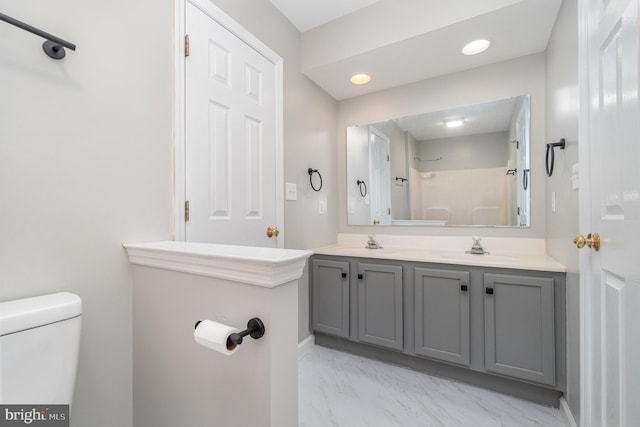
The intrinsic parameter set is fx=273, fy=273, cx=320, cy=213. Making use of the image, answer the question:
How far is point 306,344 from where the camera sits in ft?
7.36

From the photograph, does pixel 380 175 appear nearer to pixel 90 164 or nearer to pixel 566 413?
pixel 566 413

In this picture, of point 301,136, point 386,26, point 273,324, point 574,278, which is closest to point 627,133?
point 574,278

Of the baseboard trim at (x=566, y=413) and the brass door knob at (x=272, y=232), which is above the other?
the brass door knob at (x=272, y=232)

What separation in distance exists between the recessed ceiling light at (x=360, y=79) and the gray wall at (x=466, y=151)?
71 cm

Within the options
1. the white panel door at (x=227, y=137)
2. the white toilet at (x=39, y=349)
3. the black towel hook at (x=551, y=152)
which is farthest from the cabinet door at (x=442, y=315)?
the white toilet at (x=39, y=349)

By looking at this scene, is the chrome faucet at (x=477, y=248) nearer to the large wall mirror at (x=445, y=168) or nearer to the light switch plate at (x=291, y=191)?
the large wall mirror at (x=445, y=168)

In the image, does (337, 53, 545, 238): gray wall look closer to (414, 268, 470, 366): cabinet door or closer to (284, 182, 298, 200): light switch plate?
(414, 268, 470, 366): cabinet door

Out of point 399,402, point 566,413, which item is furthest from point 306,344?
point 566,413

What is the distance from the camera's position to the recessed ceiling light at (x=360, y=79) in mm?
2263

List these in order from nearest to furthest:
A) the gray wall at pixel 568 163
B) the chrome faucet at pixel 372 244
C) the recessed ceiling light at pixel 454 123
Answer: the gray wall at pixel 568 163 → the recessed ceiling light at pixel 454 123 → the chrome faucet at pixel 372 244

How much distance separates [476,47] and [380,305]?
76.0 inches

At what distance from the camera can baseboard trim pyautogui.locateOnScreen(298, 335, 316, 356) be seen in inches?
86.1

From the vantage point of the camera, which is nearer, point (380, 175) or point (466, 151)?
point (466, 151)

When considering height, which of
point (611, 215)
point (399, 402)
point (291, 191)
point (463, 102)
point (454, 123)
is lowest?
point (399, 402)
